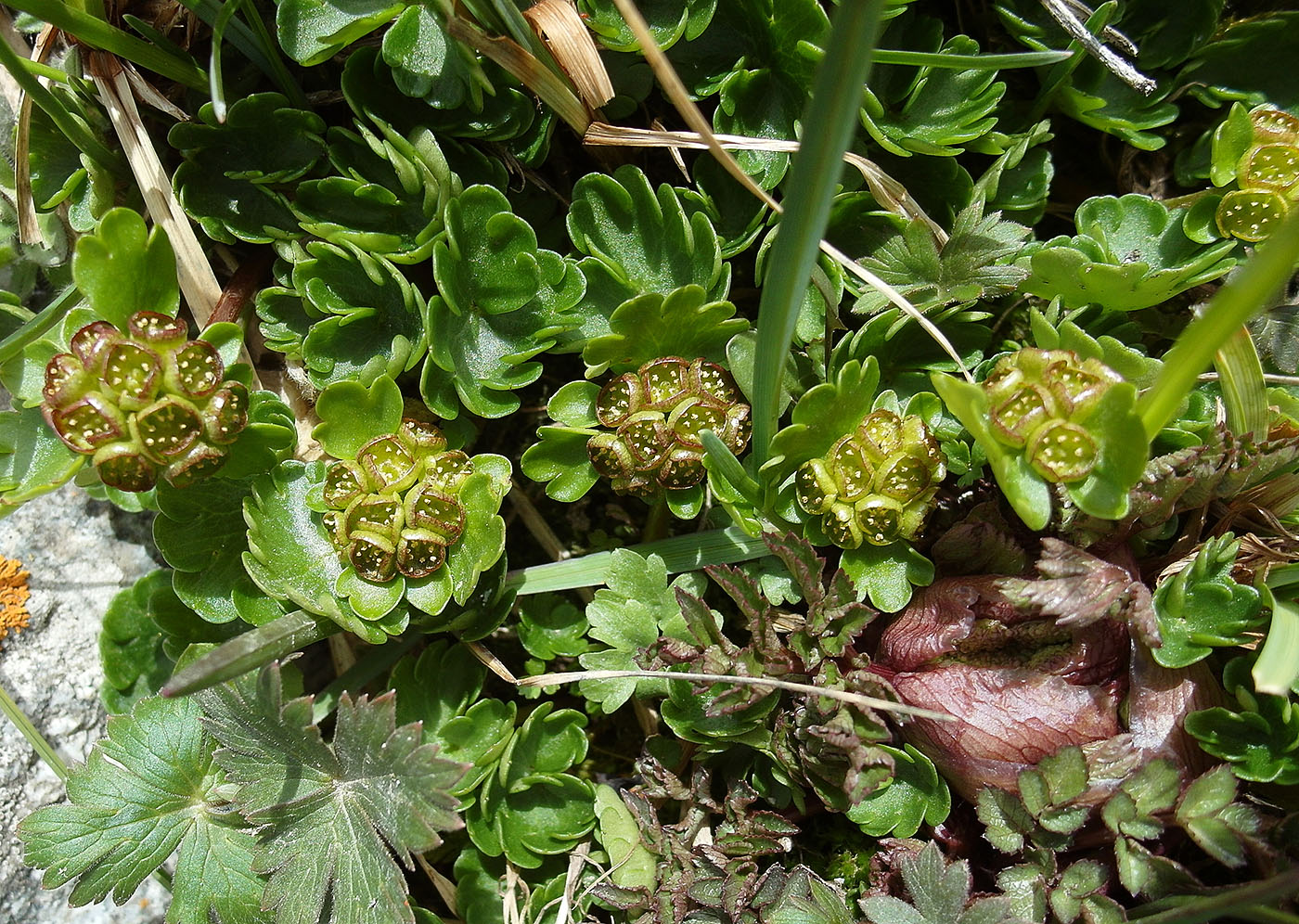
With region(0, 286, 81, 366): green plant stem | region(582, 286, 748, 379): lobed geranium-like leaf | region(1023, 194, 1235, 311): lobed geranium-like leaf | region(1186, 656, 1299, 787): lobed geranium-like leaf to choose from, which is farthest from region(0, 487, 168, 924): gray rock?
region(1186, 656, 1299, 787): lobed geranium-like leaf

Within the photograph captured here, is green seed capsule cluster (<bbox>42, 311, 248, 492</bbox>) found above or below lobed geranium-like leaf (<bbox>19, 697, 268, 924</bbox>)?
above

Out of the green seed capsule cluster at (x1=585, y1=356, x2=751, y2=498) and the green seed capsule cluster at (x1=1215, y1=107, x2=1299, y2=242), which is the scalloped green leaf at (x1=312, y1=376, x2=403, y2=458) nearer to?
the green seed capsule cluster at (x1=585, y1=356, x2=751, y2=498)

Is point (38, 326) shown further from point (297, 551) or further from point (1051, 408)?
point (1051, 408)

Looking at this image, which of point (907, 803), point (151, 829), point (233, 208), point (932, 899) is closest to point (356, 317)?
point (233, 208)

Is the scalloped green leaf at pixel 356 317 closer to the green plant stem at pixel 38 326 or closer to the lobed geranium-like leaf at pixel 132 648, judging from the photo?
the green plant stem at pixel 38 326

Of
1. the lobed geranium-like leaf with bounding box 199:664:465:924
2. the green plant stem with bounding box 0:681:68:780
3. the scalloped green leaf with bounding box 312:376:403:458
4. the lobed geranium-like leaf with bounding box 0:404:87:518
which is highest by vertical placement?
the scalloped green leaf with bounding box 312:376:403:458

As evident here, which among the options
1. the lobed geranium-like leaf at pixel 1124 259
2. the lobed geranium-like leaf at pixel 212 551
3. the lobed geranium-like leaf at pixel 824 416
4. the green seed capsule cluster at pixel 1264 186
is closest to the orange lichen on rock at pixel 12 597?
the lobed geranium-like leaf at pixel 212 551

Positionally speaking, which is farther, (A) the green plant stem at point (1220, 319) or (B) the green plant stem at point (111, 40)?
(B) the green plant stem at point (111, 40)

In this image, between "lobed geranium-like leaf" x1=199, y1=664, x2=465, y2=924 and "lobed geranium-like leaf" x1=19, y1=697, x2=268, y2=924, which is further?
"lobed geranium-like leaf" x1=19, y1=697, x2=268, y2=924

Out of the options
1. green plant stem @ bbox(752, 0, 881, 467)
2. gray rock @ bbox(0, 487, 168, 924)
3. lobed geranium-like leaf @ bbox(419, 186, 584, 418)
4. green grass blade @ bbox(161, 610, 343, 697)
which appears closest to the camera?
green plant stem @ bbox(752, 0, 881, 467)
